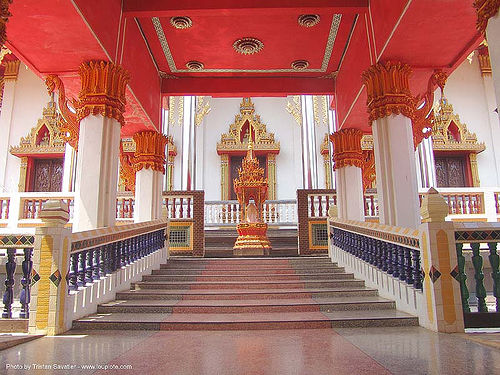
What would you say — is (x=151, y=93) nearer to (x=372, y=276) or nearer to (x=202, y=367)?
(x=372, y=276)

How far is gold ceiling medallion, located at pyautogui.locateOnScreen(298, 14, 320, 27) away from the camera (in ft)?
19.8

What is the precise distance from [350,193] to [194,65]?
3.88 m

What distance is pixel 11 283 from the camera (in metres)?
3.37

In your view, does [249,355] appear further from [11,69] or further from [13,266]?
[11,69]

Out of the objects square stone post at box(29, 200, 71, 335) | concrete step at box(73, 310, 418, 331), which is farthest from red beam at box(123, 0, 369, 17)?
concrete step at box(73, 310, 418, 331)

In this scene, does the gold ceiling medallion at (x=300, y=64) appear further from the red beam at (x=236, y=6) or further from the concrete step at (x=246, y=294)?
the concrete step at (x=246, y=294)

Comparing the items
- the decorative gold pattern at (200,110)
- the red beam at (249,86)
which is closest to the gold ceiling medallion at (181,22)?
the red beam at (249,86)

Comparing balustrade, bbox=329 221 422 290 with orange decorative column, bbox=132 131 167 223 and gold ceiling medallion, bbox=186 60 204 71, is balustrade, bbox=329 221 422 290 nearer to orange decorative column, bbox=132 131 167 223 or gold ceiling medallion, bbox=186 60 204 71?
orange decorative column, bbox=132 131 167 223

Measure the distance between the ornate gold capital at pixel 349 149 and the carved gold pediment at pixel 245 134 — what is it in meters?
5.11

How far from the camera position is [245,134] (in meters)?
13.1

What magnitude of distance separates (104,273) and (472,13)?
16.0ft

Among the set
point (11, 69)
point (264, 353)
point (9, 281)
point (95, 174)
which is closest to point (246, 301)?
point (264, 353)

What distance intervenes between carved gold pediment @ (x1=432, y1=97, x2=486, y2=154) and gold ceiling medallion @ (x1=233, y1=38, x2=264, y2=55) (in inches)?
285

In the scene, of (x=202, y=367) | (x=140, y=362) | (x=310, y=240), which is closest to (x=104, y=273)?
(x=140, y=362)
